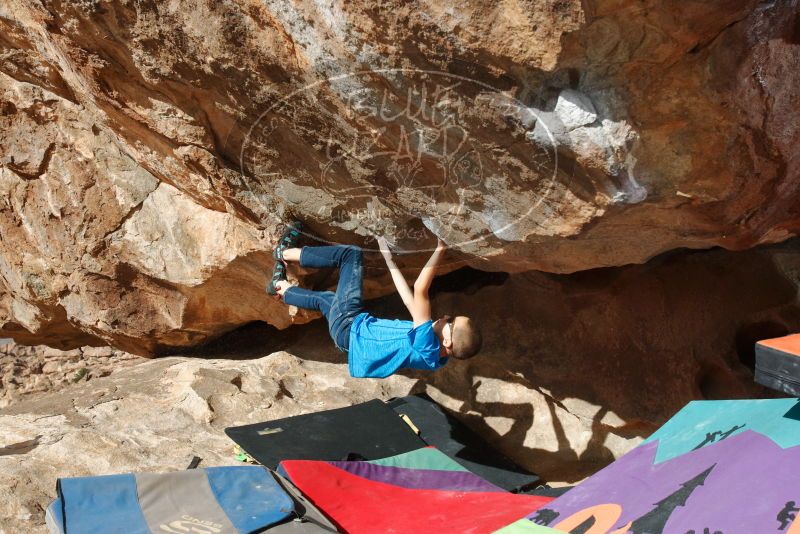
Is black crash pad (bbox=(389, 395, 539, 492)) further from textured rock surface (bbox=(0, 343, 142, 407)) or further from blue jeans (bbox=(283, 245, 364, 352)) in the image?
textured rock surface (bbox=(0, 343, 142, 407))

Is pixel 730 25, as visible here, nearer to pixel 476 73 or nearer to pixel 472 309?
pixel 476 73

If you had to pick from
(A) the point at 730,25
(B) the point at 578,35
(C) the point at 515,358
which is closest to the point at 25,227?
(C) the point at 515,358

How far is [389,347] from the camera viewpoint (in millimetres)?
2828

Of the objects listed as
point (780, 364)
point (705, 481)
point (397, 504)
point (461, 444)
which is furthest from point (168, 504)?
point (780, 364)

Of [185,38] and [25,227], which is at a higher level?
[185,38]

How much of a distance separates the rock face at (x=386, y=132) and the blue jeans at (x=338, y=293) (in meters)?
0.18

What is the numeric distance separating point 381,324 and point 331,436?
83 centimetres

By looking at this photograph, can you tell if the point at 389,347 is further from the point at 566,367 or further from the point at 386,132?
the point at 566,367

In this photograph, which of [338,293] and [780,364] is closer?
[780,364]

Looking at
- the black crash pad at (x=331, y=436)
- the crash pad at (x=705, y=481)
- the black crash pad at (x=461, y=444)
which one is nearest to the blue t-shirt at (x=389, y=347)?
the black crash pad at (x=331, y=436)

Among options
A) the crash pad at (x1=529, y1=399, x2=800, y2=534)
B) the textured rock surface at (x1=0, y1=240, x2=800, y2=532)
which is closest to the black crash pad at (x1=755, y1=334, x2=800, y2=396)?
the crash pad at (x1=529, y1=399, x2=800, y2=534)

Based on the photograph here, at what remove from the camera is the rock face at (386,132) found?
2.05 meters

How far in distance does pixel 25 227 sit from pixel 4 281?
0.62 meters

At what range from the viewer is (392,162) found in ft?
8.95
